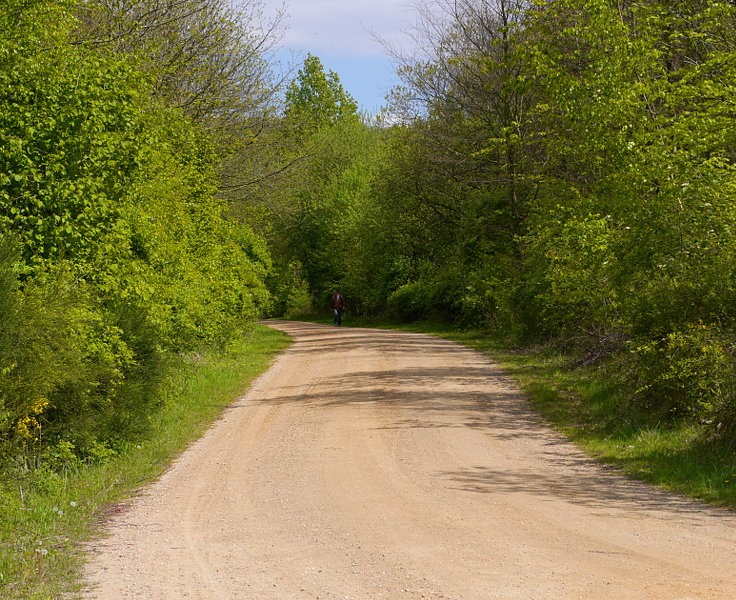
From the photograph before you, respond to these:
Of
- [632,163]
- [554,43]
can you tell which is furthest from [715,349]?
[554,43]

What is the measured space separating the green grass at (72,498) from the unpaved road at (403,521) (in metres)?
0.29

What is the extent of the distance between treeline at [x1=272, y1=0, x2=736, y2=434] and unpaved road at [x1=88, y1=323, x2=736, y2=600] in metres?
2.69

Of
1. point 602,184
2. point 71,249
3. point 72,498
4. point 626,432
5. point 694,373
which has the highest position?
point 602,184

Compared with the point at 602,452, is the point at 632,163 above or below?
above

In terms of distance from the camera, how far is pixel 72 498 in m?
10.6

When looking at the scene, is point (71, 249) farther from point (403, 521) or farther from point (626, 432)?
point (626, 432)

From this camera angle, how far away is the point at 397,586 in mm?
6758

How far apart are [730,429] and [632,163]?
523 centimetres

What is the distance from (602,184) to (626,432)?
17.5 ft

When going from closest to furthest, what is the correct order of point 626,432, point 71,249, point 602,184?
point 71,249
point 626,432
point 602,184

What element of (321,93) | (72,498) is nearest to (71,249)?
(72,498)

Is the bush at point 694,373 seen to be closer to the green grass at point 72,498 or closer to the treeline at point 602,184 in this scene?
the treeline at point 602,184

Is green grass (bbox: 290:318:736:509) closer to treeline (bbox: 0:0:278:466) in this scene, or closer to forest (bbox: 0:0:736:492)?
forest (bbox: 0:0:736:492)

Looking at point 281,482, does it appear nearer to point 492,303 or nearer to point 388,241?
point 492,303
